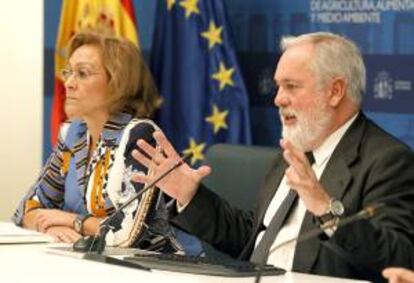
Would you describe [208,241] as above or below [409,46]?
below

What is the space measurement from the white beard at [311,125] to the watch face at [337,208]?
0.49 m

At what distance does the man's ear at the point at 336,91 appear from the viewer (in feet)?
11.5

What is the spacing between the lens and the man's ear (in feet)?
11.5

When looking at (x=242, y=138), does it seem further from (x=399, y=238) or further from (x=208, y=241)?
(x=399, y=238)

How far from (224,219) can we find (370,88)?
1.49 metres

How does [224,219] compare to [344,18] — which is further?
[344,18]

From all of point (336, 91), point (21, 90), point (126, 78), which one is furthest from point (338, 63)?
point (21, 90)

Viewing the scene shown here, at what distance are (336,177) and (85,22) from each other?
2578 mm

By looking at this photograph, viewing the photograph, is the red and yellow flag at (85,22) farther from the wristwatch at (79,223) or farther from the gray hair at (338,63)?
the gray hair at (338,63)

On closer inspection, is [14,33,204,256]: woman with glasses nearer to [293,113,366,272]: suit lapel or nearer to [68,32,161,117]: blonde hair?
[68,32,161,117]: blonde hair

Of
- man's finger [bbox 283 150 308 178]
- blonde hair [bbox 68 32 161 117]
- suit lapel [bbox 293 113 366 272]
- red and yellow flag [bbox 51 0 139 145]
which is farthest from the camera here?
red and yellow flag [bbox 51 0 139 145]

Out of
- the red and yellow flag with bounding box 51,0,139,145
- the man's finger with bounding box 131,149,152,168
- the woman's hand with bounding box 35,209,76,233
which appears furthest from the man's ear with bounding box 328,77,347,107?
the red and yellow flag with bounding box 51,0,139,145

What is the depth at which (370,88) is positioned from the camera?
4934 mm

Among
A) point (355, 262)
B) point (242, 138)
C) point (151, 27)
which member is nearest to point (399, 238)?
point (355, 262)
